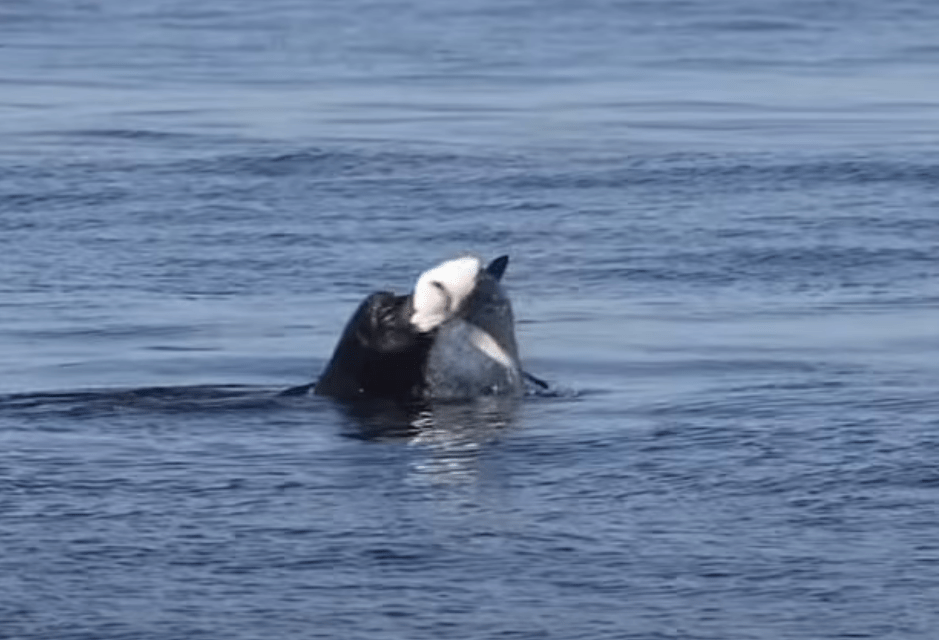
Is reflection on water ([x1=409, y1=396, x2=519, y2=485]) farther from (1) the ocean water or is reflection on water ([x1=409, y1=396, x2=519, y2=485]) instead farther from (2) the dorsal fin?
(2) the dorsal fin

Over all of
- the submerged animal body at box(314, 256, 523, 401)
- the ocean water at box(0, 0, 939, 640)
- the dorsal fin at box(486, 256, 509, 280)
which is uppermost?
the dorsal fin at box(486, 256, 509, 280)

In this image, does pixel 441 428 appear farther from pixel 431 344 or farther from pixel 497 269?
pixel 497 269

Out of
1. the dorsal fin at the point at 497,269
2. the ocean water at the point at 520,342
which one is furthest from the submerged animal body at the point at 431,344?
the ocean water at the point at 520,342

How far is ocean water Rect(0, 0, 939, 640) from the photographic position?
31.3ft

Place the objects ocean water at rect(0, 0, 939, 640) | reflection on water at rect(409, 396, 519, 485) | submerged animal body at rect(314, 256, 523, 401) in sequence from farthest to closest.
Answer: submerged animal body at rect(314, 256, 523, 401) → reflection on water at rect(409, 396, 519, 485) → ocean water at rect(0, 0, 939, 640)

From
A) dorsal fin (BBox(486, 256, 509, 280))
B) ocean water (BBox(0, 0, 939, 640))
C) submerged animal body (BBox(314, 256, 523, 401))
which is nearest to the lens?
ocean water (BBox(0, 0, 939, 640))

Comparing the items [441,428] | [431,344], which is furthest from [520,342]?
[441,428]

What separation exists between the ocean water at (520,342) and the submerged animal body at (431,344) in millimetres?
→ 205

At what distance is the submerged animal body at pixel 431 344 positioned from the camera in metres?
12.6

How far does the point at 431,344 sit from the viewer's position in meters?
12.6

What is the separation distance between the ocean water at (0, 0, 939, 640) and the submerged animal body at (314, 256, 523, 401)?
20 cm

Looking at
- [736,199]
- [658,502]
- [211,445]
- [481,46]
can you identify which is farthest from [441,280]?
[481,46]

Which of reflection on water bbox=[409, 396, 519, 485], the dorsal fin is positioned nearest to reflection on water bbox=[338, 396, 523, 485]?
reflection on water bbox=[409, 396, 519, 485]

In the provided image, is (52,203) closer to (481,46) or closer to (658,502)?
(658,502)
